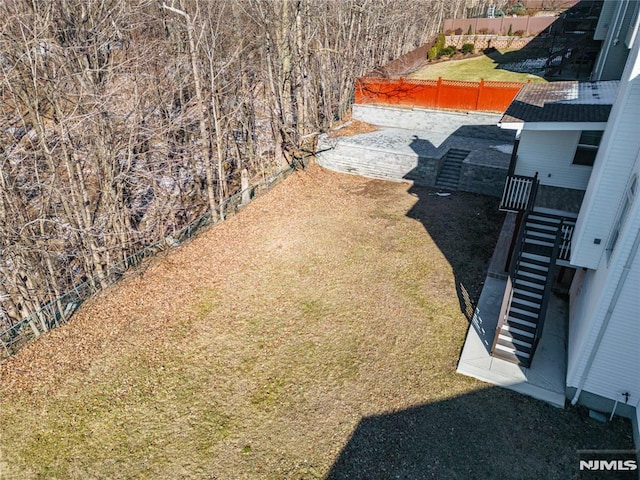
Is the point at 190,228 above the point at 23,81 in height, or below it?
below

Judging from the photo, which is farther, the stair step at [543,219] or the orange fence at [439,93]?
the orange fence at [439,93]

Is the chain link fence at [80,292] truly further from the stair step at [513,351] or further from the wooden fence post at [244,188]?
the stair step at [513,351]

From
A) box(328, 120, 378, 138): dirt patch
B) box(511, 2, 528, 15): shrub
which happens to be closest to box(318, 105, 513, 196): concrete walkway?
box(328, 120, 378, 138): dirt patch

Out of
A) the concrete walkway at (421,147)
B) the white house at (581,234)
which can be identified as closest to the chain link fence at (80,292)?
the concrete walkway at (421,147)

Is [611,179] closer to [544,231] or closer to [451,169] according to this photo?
[544,231]

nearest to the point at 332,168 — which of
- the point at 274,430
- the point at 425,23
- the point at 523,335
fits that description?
the point at 523,335

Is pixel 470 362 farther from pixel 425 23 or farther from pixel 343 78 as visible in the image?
pixel 425 23

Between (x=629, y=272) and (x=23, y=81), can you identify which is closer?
(x=629, y=272)
